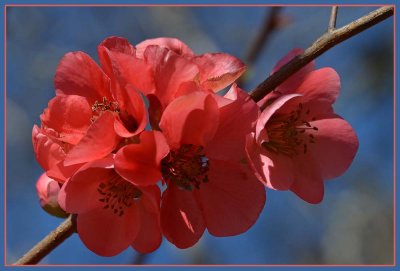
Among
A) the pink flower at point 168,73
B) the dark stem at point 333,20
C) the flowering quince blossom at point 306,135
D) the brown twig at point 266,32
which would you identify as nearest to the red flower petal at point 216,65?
the pink flower at point 168,73

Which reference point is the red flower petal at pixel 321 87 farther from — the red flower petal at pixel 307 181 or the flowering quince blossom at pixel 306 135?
the red flower petal at pixel 307 181

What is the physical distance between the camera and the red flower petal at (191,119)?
1.03m

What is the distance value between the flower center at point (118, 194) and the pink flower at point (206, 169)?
0.27ft

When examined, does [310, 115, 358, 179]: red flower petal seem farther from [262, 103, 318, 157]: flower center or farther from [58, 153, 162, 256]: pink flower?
[58, 153, 162, 256]: pink flower

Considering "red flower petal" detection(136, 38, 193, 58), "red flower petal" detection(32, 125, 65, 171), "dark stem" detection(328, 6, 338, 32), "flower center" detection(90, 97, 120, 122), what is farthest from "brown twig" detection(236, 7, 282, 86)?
"red flower petal" detection(32, 125, 65, 171)

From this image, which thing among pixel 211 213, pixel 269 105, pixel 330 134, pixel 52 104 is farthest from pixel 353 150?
pixel 52 104

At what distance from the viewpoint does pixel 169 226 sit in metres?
1.14

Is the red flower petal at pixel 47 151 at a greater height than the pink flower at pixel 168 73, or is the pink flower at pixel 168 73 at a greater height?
the pink flower at pixel 168 73

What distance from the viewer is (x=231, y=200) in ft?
3.87

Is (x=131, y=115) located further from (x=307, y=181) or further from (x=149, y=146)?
(x=307, y=181)

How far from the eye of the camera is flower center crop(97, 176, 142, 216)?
1.16 meters

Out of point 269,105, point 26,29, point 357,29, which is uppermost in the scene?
point 357,29

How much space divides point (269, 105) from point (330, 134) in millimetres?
211

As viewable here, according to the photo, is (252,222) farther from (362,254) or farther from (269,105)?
(362,254)
